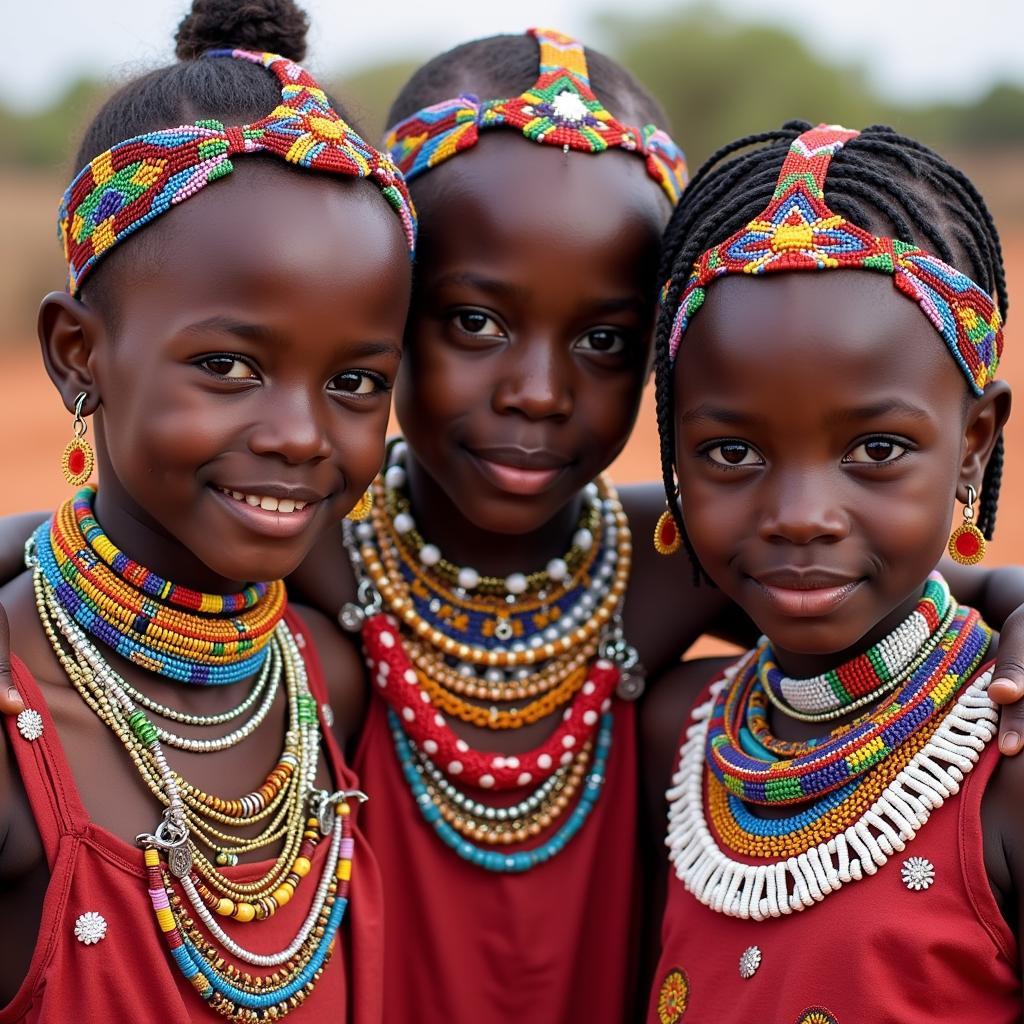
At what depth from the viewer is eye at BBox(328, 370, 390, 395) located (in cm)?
226

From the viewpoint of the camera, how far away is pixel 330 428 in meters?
2.21

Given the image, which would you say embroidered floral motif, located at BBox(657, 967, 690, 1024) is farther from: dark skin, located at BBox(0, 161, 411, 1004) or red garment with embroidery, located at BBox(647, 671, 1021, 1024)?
dark skin, located at BBox(0, 161, 411, 1004)

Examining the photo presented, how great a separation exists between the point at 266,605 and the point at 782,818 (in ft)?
3.21

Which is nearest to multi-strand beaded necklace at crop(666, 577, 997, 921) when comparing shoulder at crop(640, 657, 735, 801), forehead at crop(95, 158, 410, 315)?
shoulder at crop(640, 657, 735, 801)

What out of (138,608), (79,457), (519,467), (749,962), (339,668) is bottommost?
(749,962)

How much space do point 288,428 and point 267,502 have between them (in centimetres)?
15

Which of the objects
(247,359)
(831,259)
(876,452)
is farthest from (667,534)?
(247,359)

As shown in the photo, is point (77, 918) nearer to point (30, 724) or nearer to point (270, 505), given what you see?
point (30, 724)

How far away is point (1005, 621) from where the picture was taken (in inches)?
95.0

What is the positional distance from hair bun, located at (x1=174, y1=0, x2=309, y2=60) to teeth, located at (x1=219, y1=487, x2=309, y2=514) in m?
0.87

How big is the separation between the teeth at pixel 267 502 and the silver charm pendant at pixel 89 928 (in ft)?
2.21

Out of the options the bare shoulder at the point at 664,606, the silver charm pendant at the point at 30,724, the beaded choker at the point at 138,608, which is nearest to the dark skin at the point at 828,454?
the bare shoulder at the point at 664,606

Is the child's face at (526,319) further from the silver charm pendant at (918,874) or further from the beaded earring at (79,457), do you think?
the silver charm pendant at (918,874)

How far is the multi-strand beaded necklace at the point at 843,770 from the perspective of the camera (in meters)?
2.11
